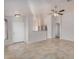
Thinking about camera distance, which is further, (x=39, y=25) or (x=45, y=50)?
(x=45, y=50)

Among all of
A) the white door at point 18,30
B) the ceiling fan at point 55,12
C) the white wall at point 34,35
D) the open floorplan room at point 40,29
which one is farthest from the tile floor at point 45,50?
the ceiling fan at point 55,12

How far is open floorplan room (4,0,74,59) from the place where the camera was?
2.92m

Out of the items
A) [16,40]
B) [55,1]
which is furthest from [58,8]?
[16,40]

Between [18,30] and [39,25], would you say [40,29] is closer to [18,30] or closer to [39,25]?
[39,25]

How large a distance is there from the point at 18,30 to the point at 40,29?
0.60 metres

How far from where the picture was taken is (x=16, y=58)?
10.9 ft

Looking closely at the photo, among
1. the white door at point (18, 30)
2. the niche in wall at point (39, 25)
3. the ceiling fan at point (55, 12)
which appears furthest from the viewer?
the ceiling fan at point (55, 12)

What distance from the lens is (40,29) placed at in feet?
10.3

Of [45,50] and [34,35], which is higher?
[34,35]

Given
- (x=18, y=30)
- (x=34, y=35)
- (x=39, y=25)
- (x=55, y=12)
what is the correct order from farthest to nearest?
(x=55, y=12) < (x=34, y=35) < (x=39, y=25) < (x=18, y=30)

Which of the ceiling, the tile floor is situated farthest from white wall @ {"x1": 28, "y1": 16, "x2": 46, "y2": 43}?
the ceiling

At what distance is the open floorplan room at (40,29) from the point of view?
292 cm

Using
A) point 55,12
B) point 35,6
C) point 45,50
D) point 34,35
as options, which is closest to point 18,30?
point 34,35

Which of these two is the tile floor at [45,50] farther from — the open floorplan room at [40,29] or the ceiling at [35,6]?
the ceiling at [35,6]
